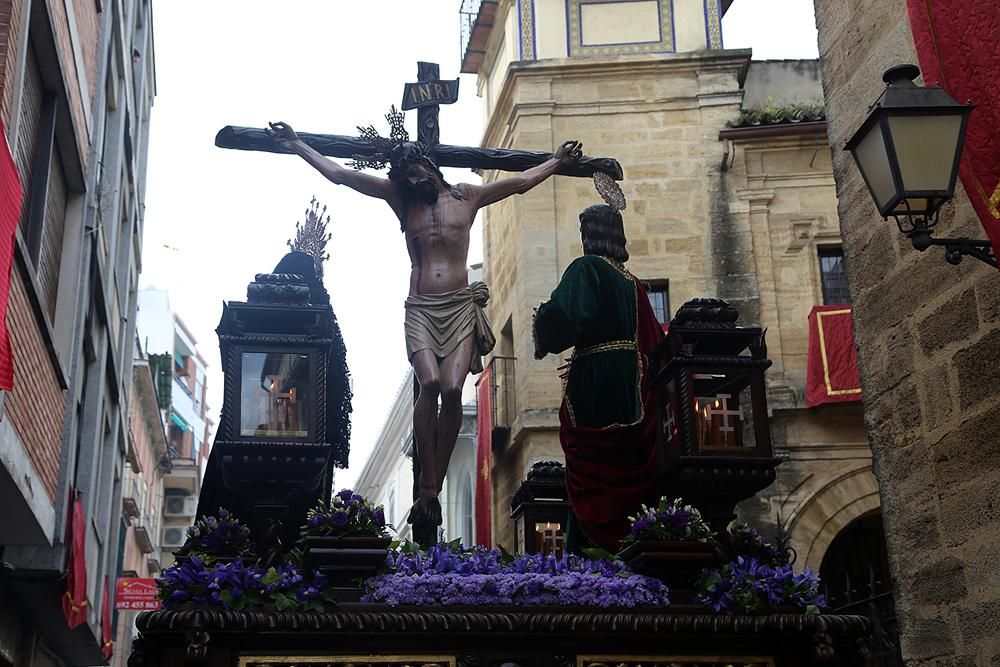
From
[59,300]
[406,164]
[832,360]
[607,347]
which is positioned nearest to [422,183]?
[406,164]

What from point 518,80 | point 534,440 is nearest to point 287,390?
point 534,440

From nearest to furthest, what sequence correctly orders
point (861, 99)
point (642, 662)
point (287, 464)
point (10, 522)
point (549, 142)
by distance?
1. point (642, 662)
2. point (287, 464)
3. point (861, 99)
4. point (10, 522)
5. point (549, 142)

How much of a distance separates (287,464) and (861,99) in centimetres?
390

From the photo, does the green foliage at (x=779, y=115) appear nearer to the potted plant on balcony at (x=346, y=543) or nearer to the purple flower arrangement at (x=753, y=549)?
the purple flower arrangement at (x=753, y=549)

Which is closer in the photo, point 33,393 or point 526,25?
point 33,393

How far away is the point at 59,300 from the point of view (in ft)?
37.3

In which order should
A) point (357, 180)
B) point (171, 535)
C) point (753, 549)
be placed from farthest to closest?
1. point (171, 535)
2. point (357, 180)
3. point (753, 549)

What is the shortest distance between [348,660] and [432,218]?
115 inches

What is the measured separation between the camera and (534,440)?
656 inches

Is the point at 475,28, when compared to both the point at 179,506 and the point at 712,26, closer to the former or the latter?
the point at 712,26

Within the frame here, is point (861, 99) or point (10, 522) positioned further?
point (10, 522)

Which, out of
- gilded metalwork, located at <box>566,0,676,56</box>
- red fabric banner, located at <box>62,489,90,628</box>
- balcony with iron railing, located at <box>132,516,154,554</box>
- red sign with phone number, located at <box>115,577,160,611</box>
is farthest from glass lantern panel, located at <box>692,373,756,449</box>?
balcony with iron railing, located at <box>132,516,154,554</box>

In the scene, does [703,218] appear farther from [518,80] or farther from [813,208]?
[518,80]

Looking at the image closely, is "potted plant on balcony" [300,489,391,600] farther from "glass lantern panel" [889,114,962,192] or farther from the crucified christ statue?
"glass lantern panel" [889,114,962,192]
